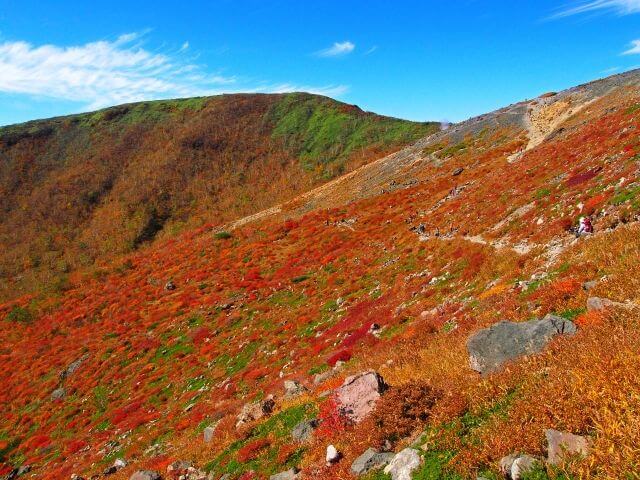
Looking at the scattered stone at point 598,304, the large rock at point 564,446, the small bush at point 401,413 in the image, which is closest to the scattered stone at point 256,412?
the small bush at point 401,413

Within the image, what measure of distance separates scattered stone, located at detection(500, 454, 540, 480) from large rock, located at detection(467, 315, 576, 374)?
10.7 ft

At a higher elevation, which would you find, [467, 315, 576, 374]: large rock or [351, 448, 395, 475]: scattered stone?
[467, 315, 576, 374]: large rock

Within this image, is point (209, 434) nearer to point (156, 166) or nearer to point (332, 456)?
point (332, 456)

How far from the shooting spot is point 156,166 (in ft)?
417

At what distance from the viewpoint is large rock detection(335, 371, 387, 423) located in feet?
35.8

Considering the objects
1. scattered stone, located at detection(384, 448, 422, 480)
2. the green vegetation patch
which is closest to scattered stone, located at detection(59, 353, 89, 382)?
scattered stone, located at detection(384, 448, 422, 480)

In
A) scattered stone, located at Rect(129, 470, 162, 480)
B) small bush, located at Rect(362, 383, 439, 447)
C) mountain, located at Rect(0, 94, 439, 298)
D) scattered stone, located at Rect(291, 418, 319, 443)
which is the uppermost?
mountain, located at Rect(0, 94, 439, 298)

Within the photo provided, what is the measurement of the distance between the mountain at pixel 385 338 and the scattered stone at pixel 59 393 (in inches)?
22.2

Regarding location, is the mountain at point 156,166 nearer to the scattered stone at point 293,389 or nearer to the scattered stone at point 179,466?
the scattered stone at point 293,389

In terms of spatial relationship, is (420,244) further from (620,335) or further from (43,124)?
(43,124)

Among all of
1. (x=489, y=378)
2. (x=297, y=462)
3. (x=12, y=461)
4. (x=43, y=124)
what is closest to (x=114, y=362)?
(x=12, y=461)

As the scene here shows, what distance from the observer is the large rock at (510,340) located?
941cm

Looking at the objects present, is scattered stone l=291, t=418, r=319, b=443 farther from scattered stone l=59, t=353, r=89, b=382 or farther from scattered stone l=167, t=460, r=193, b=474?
scattered stone l=59, t=353, r=89, b=382

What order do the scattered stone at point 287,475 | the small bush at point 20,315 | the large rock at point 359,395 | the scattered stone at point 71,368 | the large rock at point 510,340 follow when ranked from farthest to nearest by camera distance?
the small bush at point 20,315 → the scattered stone at point 71,368 → the large rock at point 359,395 → the scattered stone at point 287,475 → the large rock at point 510,340
